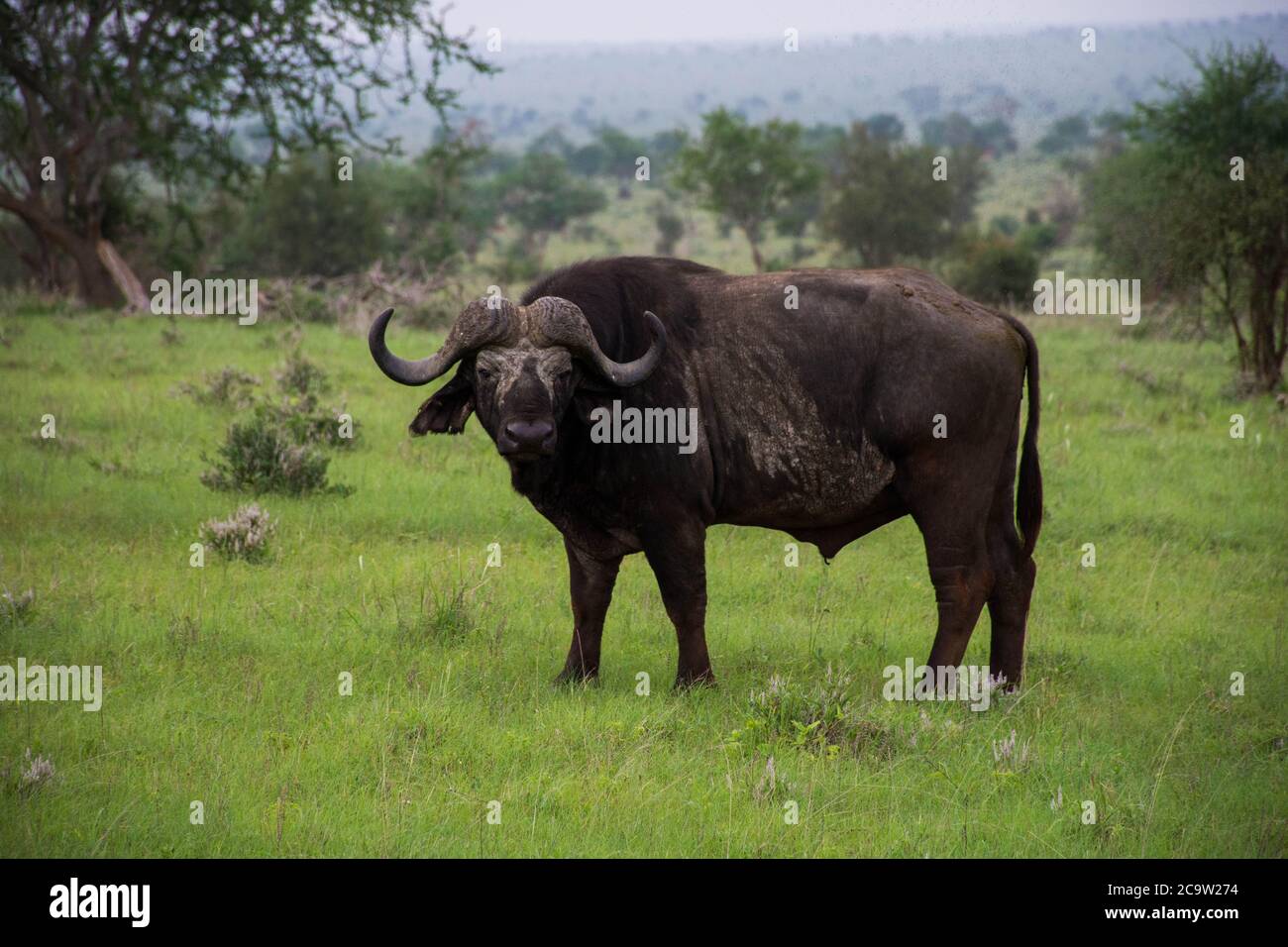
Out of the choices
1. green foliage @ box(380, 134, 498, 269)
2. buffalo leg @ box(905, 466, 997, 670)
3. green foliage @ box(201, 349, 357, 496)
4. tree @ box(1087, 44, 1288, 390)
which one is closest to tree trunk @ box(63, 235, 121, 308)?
green foliage @ box(380, 134, 498, 269)

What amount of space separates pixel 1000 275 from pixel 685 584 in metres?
26.2

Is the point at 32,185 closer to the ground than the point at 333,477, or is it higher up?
higher up

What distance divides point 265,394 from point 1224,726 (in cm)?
1012

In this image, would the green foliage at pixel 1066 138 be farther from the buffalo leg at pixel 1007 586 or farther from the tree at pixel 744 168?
the buffalo leg at pixel 1007 586

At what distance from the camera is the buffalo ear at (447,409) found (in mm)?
7578

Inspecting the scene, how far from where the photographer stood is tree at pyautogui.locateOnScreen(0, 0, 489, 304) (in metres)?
22.5

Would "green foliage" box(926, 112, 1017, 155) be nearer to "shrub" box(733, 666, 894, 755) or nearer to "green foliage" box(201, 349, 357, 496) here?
"green foliage" box(201, 349, 357, 496)

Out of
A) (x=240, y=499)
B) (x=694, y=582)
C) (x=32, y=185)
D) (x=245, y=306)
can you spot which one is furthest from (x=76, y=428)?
(x=32, y=185)

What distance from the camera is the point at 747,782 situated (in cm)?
627

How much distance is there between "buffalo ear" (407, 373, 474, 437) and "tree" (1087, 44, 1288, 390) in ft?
43.8

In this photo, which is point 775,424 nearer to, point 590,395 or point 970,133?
point 590,395

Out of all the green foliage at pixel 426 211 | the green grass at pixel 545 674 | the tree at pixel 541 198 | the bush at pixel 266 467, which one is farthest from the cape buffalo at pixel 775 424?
the tree at pixel 541 198

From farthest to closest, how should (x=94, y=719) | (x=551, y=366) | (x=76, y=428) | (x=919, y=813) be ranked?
(x=76, y=428) → (x=551, y=366) → (x=94, y=719) → (x=919, y=813)

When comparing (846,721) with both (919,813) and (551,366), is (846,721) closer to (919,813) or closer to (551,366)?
(919,813)
